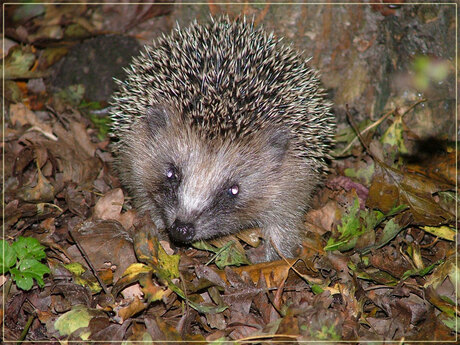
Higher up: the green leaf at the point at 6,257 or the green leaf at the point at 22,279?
the green leaf at the point at 6,257

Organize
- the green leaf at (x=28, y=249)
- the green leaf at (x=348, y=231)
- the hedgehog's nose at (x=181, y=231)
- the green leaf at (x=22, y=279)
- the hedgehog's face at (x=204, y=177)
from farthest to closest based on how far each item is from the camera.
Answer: the green leaf at (x=348, y=231) < the hedgehog's face at (x=204, y=177) < the hedgehog's nose at (x=181, y=231) < the green leaf at (x=28, y=249) < the green leaf at (x=22, y=279)

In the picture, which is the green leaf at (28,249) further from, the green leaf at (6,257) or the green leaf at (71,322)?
the green leaf at (71,322)

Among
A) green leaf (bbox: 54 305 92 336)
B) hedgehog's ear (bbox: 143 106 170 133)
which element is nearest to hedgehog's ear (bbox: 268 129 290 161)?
hedgehog's ear (bbox: 143 106 170 133)

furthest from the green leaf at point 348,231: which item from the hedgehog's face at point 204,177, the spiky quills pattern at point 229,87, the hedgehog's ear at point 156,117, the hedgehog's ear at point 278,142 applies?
the hedgehog's ear at point 156,117

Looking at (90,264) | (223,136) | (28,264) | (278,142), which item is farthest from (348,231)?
(28,264)

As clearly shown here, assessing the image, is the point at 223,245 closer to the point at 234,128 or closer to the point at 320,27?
the point at 234,128

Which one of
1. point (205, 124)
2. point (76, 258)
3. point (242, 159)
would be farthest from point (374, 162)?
point (76, 258)

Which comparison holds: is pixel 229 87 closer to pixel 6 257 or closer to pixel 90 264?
pixel 90 264
